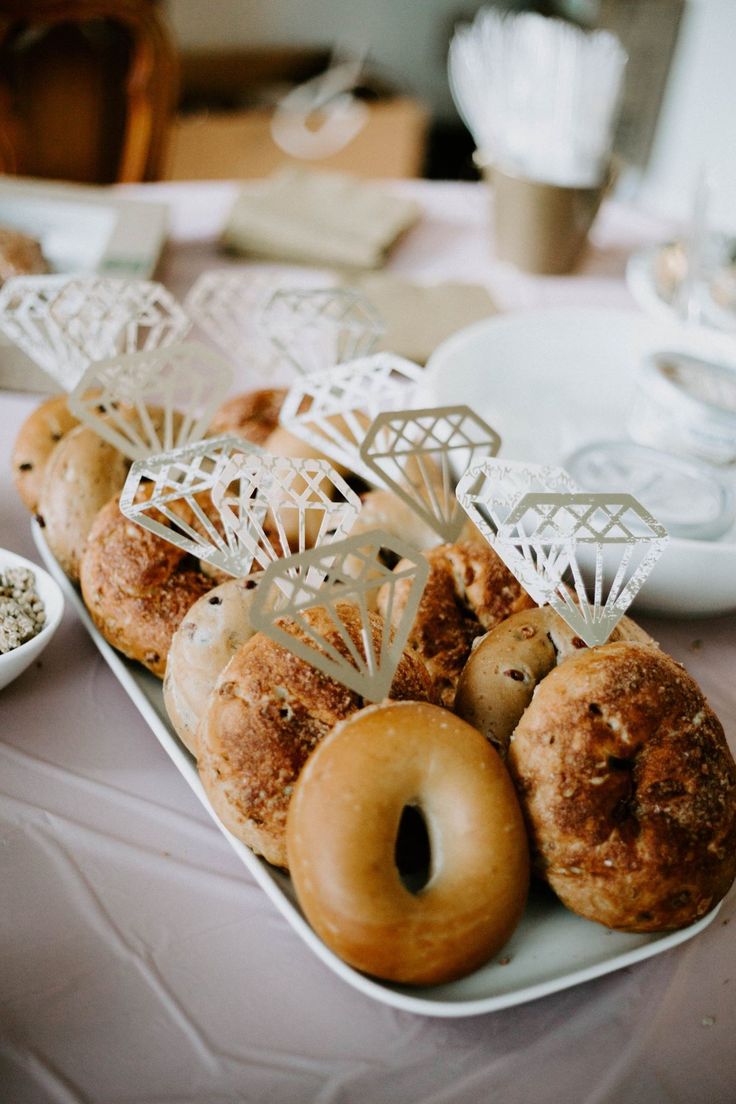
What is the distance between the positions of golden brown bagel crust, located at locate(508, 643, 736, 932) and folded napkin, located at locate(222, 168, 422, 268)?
3.18 ft

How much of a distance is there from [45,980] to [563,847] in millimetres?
287

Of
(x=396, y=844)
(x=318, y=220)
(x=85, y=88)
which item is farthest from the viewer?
(x=85, y=88)

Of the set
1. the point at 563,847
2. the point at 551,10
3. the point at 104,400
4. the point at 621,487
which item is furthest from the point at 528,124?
the point at 551,10

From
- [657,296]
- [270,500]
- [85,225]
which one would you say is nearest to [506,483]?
[270,500]

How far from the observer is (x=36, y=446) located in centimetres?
77

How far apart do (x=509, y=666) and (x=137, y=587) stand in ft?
0.86

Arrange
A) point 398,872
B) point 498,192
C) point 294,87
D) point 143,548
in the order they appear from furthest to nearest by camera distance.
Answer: point 294,87, point 498,192, point 143,548, point 398,872

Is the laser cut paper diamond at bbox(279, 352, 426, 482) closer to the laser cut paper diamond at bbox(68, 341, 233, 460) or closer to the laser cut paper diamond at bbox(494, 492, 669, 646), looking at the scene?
the laser cut paper diamond at bbox(68, 341, 233, 460)

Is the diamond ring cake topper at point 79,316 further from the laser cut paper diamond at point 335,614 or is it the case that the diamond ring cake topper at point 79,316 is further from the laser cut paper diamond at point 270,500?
the laser cut paper diamond at point 335,614

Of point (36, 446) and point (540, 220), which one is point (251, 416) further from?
point (540, 220)

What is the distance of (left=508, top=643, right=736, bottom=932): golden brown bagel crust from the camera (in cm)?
49

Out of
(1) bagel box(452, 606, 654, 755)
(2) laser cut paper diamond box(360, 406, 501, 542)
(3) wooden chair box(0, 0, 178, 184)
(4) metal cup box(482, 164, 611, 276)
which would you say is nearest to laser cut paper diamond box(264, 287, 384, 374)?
(2) laser cut paper diamond box(360, 406, 501, 542)

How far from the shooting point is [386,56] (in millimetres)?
3146

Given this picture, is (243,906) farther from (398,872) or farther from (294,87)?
(294,87)
